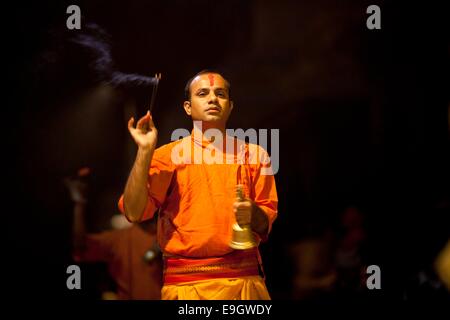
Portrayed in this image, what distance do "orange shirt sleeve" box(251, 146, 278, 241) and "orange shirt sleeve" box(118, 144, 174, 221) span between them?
0.36 meters

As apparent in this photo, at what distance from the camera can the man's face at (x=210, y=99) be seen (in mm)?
2543

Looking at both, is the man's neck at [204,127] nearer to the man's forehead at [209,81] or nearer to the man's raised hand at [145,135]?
the man's forehead at [209,81]

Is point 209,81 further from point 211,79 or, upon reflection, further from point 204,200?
point 204,200

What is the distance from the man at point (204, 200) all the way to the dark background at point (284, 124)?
64cm

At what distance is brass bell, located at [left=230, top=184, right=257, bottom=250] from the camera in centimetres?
228

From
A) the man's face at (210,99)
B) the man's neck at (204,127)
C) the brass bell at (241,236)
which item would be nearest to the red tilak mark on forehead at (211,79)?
the man's face at (210,99)

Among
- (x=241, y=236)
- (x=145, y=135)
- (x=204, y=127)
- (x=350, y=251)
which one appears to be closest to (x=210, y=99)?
(x=204, y=127)

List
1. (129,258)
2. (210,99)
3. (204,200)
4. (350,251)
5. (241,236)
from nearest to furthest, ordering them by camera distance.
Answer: (241,236) < (204,200) < (210,99) < (350,251) < (129,258)

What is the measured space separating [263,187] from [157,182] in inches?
17.5

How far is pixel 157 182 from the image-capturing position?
8.04ft

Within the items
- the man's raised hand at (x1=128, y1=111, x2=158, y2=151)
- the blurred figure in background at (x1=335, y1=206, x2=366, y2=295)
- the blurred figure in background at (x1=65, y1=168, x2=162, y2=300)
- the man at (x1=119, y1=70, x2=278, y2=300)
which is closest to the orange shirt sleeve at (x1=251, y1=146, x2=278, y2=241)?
the man at (x1=119, y1=70, x2=278, y2=300)

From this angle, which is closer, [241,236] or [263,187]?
[241,236]

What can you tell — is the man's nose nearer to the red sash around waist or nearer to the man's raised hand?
the man's raised hand

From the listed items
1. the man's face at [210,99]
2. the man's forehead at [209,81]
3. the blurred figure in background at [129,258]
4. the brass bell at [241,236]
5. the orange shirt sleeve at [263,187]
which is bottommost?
the blurred figure in background at [129,258]
